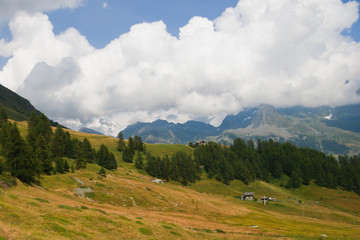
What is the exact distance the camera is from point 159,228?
33750 mm

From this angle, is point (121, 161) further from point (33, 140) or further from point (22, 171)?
point (22, 171)

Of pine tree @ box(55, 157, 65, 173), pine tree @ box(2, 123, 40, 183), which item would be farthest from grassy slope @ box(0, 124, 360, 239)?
pine tree @ box(2, 123, 40, 183)

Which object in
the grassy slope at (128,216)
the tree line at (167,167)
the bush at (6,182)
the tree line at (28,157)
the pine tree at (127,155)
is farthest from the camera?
the pine tree at (127,155)

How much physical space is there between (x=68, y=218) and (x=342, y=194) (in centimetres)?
20732

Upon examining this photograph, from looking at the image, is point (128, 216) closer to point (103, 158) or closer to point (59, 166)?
point (59, 166)

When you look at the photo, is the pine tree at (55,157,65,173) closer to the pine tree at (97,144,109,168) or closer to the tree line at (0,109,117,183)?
the tree line at (0,109,117,183)

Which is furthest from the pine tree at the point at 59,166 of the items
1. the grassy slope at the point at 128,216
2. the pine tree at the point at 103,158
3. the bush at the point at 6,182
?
the pine tree at the point at 103,158

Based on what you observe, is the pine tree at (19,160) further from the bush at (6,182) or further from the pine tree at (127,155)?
the pine tree at (127,155)

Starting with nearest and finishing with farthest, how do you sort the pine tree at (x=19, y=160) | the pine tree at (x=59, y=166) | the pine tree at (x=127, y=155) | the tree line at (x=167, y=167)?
the pine tree at (x=19, y=160)
the pine tree at (x=59, y=166)
the tree line at (x=167, y=167)
the pine tree at (x=127, y=155)

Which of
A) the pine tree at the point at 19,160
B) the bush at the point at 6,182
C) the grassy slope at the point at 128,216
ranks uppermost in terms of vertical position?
A: the pine tree at the point at 19,160

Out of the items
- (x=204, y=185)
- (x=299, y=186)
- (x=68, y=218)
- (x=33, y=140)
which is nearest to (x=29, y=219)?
(x=68, y=218)

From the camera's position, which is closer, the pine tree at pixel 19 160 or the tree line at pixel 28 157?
the pine tree at pixel 19 160

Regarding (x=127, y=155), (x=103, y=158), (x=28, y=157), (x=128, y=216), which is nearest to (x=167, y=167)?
(x=127, y=155)

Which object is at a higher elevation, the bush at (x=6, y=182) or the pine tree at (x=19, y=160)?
the pine tree at (x=19, y=160)
